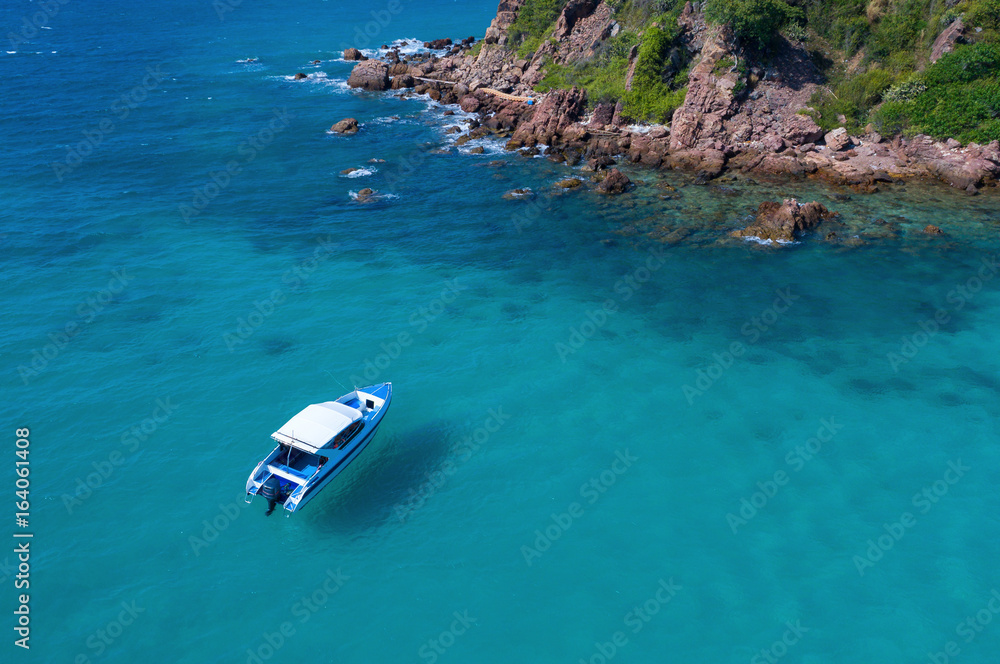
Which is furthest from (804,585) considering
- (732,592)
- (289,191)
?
(289,191)

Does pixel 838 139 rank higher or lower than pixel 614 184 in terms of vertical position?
higher

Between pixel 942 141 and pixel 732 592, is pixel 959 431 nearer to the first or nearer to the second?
pixel 732 592

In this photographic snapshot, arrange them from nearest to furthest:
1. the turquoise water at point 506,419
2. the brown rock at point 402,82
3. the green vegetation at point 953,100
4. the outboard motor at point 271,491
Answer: the turquoise water at point 506,419 → the outboard motor at point 271,491 → the green vegetation at point 953,100 → the brown rock at point 402,82

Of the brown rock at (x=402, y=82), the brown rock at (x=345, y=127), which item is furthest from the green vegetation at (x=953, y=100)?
the brown rock at (x=402, y=82)

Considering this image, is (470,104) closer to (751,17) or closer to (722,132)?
(722,132)

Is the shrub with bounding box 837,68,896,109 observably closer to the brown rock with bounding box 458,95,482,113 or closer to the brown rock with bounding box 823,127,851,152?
the brown rock with bounding box 823,127,851,152

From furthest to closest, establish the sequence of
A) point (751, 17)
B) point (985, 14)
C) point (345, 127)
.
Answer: point (345, 127) → point (751, 17) → point (985, 14)

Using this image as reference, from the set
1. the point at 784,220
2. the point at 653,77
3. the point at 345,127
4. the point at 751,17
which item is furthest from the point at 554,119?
the point at 784,220

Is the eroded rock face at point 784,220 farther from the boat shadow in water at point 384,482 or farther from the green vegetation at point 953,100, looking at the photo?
the boat shadow in water at point 384,482

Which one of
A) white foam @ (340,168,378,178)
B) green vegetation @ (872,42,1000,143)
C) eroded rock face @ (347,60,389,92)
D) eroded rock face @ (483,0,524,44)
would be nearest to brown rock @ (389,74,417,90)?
eroded rock face @ (347,60,389,92)
